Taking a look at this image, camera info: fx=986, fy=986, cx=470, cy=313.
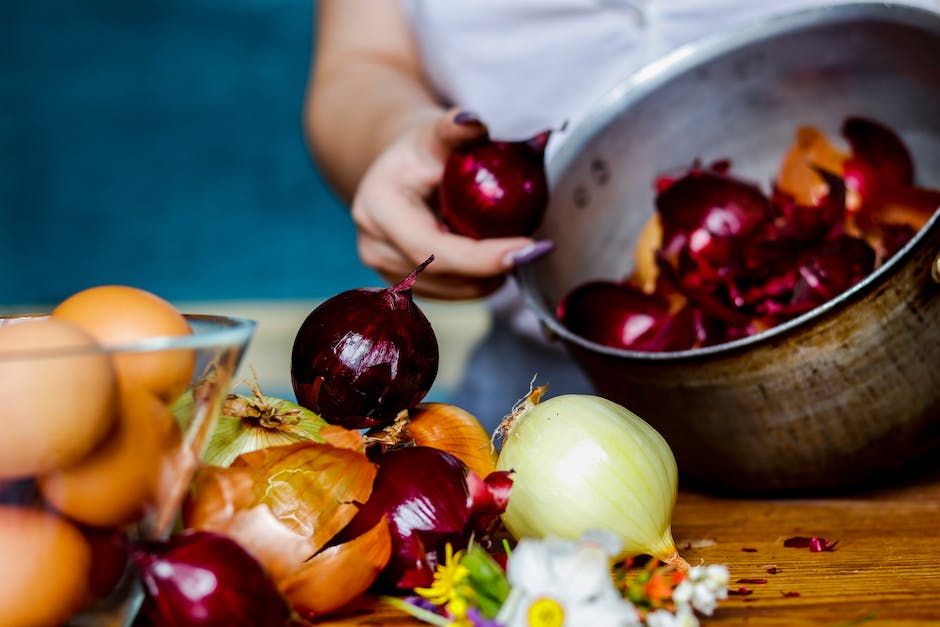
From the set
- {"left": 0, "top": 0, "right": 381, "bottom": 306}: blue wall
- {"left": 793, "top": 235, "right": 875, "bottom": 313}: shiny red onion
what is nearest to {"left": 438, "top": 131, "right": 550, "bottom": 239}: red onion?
{"left": 793, "top": 235, "right": 875, "bottom": 313}: shiny red onion

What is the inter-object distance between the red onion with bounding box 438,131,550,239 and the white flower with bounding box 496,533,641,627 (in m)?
0.32

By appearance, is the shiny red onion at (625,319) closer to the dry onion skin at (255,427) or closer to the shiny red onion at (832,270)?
the shiny red onion at (832,270)

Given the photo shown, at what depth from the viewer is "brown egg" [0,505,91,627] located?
32cm

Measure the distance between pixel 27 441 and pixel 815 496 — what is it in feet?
1.53

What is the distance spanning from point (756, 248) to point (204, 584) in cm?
43

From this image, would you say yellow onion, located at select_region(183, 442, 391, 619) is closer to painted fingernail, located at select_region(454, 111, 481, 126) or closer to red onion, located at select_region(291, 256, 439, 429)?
red onion, located at select_region(291, 256, 439, 429)

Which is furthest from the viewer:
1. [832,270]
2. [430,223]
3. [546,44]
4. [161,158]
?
[161,158]

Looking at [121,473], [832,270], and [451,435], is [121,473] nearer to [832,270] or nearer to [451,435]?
[451,435]

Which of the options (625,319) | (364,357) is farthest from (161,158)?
(364,357)

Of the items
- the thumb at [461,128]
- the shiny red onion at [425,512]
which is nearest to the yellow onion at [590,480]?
the shiny red onion at [425,512]

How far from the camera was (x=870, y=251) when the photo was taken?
1.95ft

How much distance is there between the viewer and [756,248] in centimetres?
63

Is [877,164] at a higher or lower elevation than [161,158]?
higher

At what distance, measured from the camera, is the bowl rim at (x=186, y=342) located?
310 millimetres
